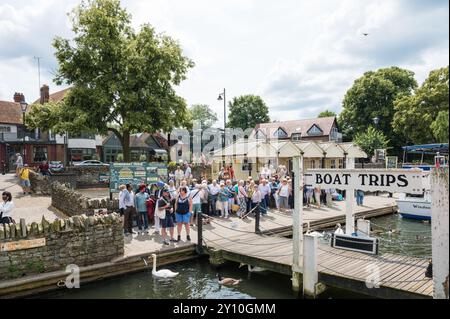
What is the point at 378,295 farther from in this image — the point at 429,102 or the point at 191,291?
the point at 429,102

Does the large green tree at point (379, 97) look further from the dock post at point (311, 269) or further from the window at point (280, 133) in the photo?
the dock post at point (311, 269)

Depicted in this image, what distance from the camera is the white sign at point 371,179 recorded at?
7.47 metres

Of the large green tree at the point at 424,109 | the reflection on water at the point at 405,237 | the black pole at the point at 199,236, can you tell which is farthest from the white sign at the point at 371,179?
the large green tree at the point at 424,109

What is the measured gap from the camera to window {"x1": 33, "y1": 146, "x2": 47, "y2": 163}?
39.0 m

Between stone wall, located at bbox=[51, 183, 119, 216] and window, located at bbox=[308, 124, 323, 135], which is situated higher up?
window, located at bbox=[308, 124, 323, 135]

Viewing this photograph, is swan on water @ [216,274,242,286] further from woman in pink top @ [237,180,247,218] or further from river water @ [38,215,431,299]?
woman in pink top @ [237,180,247,218]

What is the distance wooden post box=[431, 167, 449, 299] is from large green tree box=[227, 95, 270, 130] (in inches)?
2422

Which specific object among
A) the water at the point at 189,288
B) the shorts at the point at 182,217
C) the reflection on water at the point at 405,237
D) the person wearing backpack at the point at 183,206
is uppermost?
the person wearing backpack at the point at 183,206

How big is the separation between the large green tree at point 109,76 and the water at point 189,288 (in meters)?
15.9

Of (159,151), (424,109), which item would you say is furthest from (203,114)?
(424,109)

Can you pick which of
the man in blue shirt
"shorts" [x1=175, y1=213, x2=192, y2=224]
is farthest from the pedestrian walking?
"shorts" [x1=175, y1=213, x2=192, y2=224]
